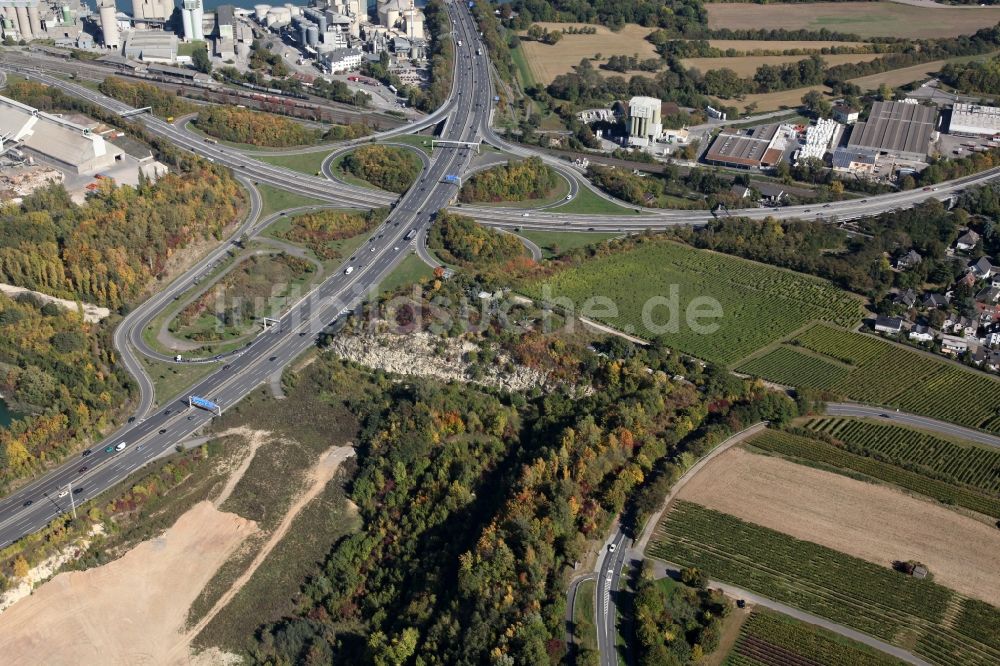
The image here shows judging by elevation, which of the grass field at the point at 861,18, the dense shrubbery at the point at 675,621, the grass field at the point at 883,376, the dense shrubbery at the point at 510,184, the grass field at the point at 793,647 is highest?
the grass field at the point at 861,18

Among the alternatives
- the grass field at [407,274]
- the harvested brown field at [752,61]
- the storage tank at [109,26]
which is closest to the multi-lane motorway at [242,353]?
the grass field at [407,274]

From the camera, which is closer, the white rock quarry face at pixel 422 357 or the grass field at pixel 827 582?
the grass field at pixel 827 582

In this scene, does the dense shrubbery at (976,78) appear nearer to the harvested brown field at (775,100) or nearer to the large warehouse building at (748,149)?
the harvested brown field at (775,100)

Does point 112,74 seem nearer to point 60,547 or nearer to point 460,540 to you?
point 60,547

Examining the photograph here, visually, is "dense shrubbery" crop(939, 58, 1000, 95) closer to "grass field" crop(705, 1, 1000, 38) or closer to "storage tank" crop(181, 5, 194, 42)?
"grass field" crop(705, 1, 1000, 38)

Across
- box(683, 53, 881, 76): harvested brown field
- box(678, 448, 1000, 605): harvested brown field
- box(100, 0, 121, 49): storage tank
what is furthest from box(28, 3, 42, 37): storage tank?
box(678, 448, 1000, 605): harvested brown field

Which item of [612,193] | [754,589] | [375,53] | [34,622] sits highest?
[375,53]

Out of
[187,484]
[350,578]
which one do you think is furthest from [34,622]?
[350,578]

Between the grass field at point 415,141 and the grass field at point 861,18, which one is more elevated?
the grass field at point 861,18
